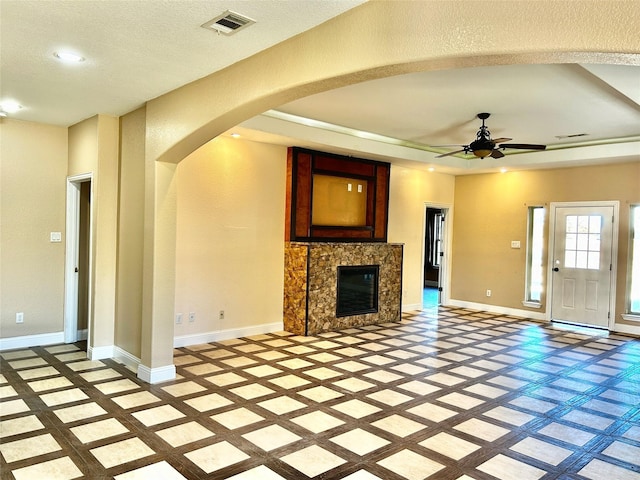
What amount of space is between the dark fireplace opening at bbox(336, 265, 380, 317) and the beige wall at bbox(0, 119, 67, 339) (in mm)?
3756

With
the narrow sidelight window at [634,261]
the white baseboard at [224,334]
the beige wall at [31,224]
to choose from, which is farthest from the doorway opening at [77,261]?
the narrow sidelight window at [634,261]

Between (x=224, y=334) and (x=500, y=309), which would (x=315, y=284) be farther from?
(x=500, y=309)

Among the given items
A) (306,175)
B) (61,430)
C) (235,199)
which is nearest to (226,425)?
(61,430)

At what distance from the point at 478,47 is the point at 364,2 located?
0.74 meters

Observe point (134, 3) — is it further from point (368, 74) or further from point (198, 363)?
point (198, 363)

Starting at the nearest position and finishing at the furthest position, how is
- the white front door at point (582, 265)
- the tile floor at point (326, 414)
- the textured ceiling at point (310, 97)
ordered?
the textured ceiling at point (310, 97) → the tile floor at point (326, 414) → the white front door at point (582, 265)

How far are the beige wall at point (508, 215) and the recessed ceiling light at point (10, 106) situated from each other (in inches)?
298

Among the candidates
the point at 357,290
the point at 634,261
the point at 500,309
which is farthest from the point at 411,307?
the point at 634,261

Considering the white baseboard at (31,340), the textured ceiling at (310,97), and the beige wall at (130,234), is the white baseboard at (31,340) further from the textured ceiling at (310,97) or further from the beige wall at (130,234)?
the textured ceiling at (310,97)

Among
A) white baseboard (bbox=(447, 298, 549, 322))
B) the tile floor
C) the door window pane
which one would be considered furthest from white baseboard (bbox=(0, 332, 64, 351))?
the door window pane

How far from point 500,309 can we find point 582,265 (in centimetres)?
166

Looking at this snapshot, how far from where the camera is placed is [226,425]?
11.3 feet

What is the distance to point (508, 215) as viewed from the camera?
870cm

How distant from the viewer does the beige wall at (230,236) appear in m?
5.73
